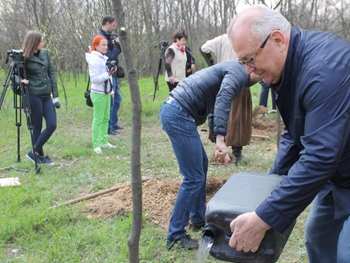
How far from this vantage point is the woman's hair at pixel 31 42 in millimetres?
5465

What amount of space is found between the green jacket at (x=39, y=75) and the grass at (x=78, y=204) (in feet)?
3.65

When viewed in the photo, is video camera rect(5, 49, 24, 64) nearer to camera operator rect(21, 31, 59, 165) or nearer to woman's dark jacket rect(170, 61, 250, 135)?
camera operator rect(21, 31, 59, 165)

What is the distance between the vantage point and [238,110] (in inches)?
226

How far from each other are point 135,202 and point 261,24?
1011 mm

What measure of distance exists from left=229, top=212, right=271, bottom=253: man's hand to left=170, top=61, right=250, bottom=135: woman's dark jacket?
155cm

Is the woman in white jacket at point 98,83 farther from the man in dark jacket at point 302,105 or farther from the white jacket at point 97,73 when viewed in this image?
the man in dark jacket at point 302,105

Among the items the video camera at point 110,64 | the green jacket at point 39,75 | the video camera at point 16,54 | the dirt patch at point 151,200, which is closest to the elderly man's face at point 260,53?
the dirt patch at point 151,200

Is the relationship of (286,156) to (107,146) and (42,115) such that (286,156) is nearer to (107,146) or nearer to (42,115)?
(42,115)

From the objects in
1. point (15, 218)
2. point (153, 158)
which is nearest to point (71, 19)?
point (153, 158)

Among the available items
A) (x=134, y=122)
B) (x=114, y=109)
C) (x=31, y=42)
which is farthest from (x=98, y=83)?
(x=134, y=122)

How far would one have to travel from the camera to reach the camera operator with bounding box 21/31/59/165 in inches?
217

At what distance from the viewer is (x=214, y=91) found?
3.24m

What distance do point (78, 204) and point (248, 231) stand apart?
9.50 feet

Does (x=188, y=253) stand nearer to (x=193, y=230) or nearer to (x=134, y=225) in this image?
(x=193, y=230)
